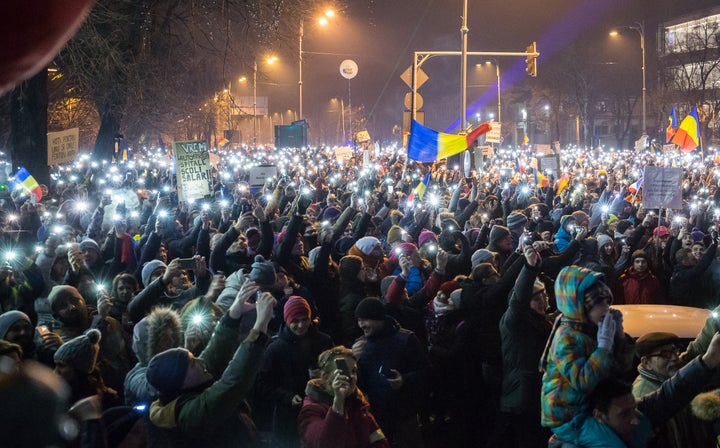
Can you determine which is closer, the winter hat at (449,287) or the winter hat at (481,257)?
the winter hat at (449,287)

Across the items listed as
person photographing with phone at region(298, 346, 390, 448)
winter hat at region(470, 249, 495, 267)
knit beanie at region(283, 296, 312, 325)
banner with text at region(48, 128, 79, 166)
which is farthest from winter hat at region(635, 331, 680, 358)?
banner with text at region(48, 128, 79, 166)

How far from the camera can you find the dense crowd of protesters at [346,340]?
382 centimetres

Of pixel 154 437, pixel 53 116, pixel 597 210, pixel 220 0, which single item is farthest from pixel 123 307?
pixel 53 116

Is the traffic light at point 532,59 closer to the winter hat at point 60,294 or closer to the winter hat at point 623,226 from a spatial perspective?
the winter hat at point 623,226

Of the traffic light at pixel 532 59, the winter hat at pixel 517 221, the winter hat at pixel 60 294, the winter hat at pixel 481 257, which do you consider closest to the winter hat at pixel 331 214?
the winter hat at pixel 517 221

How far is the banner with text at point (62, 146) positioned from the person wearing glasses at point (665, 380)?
1518 centimetres

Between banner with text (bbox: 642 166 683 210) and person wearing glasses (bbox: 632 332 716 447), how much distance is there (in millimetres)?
7121

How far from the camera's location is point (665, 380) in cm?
429

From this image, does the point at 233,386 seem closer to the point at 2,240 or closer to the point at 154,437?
the point at 154,437

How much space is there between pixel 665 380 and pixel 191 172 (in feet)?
34.0

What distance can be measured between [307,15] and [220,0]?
205cm

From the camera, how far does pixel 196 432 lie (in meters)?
3.88

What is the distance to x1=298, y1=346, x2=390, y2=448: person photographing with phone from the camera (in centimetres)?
434

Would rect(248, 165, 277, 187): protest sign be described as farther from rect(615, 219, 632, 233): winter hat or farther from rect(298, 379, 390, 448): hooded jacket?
rect(298, 379, 390, 448): hooded jacket
